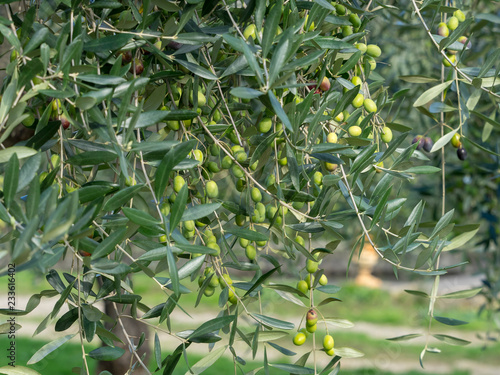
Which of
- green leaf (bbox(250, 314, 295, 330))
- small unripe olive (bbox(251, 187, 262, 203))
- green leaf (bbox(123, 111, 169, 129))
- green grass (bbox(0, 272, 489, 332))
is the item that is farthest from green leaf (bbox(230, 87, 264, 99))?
green grass (bbox(0, 272, 489, 332))

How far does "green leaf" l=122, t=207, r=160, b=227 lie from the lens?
68 cm

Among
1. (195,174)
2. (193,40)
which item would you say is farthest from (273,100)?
(195,174)

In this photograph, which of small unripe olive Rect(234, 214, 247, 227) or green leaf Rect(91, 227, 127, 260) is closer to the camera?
green leaf Rect(91, 227, 127, 260)

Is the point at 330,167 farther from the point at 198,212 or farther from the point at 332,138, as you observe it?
the point at 198,212

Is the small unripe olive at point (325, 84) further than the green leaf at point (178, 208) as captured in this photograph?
Yes

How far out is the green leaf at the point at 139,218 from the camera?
0.68 m

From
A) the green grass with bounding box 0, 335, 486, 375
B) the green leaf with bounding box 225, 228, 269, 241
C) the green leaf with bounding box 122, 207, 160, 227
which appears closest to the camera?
the green leaf with bounding box 122, 207, 160, 227

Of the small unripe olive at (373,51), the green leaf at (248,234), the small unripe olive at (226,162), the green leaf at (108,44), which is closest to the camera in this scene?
the green leaf at (108,44)

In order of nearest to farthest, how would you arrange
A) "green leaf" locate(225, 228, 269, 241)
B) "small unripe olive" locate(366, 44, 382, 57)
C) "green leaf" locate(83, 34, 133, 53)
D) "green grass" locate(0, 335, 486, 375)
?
"green leaf" locate(83, 34, 133, 53), "green leaf" locate(225, 228, 269, 241), "small unripe olive" locate(366, 44, 382, 57), "green grass" locate(0, 335, 486, 375)

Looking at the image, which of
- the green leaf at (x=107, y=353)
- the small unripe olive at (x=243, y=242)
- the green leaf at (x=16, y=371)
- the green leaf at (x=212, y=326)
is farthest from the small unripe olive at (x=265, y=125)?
the green leaf at (x=16, y=371)

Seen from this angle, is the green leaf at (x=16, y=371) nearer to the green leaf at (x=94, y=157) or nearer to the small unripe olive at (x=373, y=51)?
Answer: the green leaf at (x=94, y=157)

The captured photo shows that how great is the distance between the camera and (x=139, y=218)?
692 millimetres

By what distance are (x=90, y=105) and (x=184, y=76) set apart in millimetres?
352

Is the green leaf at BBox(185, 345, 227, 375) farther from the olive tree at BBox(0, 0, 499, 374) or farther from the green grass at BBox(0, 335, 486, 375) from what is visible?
the green grass at BBox(0, 335, 486, 375)
